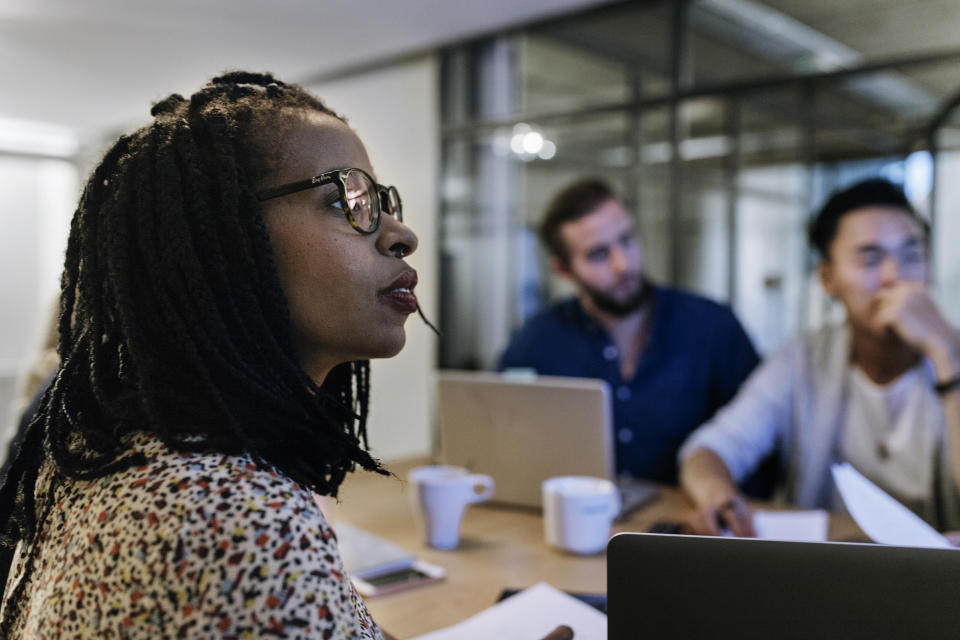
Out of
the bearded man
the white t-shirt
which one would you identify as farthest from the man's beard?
the white t-shirt

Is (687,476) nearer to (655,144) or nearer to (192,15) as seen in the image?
A: (655,144)

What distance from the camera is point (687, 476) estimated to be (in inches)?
67.8

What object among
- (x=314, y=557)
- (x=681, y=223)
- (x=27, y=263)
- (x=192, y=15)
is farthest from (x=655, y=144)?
(x=27, y=263)

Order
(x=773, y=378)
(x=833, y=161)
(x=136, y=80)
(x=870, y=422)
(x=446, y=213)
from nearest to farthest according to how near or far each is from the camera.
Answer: (x=870, y=422), (x=773, y=378), (x=833, y=161), (x=446, y=213), (x=136, y=80)

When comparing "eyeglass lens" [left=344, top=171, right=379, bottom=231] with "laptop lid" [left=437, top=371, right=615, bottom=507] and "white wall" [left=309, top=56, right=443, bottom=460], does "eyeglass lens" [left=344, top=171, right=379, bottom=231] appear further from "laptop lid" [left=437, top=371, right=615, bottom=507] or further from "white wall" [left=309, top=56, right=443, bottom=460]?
"white wall" [left=309, top=56, right=443, bottom=460]

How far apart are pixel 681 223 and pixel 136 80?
380 centimetres

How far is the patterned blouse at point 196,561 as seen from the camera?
53 cm

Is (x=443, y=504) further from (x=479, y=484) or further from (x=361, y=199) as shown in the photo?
(x=361, y=199)

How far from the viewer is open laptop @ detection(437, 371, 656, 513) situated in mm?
1553

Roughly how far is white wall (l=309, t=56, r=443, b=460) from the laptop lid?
2702 millimetres

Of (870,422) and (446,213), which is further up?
(446,213)

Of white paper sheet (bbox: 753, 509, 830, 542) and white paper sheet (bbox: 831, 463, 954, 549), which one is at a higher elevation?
white paper sheet (bbox: 831, 463, 954, 549)

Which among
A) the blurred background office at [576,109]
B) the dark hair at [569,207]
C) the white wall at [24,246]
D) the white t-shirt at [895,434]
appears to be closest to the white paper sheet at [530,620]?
the white t-shirt at [895,434]

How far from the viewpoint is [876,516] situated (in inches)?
44.8
